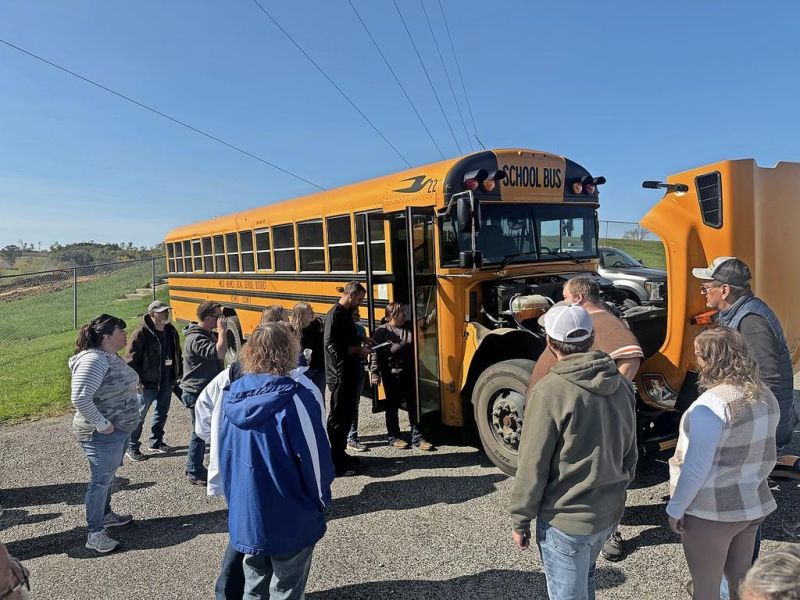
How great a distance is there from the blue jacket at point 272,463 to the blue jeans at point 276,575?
7 cm

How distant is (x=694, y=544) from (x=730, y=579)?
260 millimetres

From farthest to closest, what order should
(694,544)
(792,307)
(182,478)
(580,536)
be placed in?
(182,478) → (792,307) → (694,544) → (580,536)

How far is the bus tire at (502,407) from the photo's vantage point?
4008 millimetres

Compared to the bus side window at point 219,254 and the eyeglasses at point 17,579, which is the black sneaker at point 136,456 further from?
the bus side window at point 219,254

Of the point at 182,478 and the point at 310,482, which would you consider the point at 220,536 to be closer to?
the point at 182,478

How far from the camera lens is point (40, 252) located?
47.2 metres

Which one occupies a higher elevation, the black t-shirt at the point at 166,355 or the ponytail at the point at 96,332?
the ponytail at the point at 96,332

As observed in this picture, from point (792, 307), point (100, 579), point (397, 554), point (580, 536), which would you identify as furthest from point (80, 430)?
point (792, 307)

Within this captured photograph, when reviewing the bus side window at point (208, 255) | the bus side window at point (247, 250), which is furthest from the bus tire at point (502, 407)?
the bus side window at point (208, 255)

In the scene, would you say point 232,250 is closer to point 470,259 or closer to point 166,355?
point 166,355

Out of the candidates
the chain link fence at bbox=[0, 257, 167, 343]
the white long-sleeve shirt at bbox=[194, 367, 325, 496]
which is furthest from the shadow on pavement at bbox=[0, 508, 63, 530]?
the chain link fence at bbox=[0, 257, 167, 343]

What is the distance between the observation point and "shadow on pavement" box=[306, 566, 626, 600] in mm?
2768

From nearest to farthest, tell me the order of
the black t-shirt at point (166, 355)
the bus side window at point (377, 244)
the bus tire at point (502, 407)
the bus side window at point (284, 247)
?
1. the bus tire at point (502, 407)
2. the black t-shirt at point (166, 355)
3. the bus side window at point (377, 244)
4. the bus side window at point (284, 247)

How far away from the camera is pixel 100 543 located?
10.9 ft
